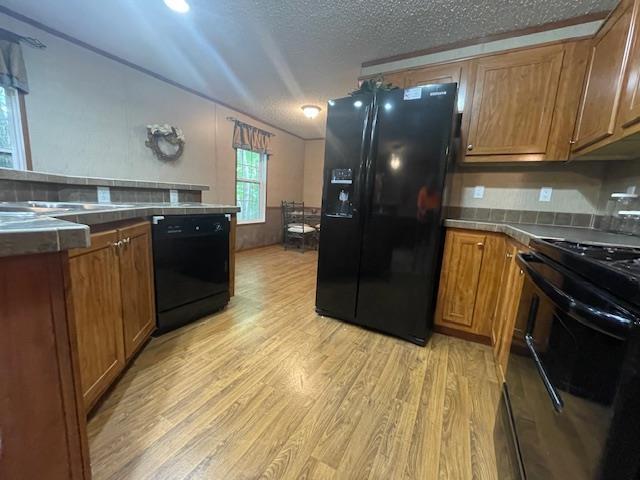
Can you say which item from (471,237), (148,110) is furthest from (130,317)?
(148,110)

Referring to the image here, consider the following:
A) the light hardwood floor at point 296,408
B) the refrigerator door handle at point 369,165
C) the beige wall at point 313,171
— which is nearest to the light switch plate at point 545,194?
the light hardwood floor at point 296,408

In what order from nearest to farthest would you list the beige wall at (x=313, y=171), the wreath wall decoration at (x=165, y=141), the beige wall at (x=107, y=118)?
1. the beige wall at (x=107, y=118)
2. the wreath wall decoration at (x=165, y=141)
3. the beige wall at (x=313, y=171)

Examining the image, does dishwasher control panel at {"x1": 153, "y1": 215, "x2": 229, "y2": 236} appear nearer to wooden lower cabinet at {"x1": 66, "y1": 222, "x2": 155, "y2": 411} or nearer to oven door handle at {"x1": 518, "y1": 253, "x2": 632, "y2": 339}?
wooden lower cabinet at {"x1": 66, "y1": 222, "x2": 155, "y2": 411}

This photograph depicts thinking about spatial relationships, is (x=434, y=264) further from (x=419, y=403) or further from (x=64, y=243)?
(x=64, y=243)

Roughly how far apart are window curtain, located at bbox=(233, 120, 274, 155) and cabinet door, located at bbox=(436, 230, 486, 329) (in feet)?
12.4

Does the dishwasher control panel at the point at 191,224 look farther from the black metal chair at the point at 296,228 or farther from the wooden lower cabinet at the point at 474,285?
the black metal chair at the point at 296,228

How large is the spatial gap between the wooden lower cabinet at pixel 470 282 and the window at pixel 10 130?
12.3ft

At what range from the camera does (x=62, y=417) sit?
602mm

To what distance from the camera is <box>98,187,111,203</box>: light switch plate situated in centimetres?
190

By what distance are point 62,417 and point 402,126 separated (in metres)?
2.06

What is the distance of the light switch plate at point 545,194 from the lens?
208 centimetres

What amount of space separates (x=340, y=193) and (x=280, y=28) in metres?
1.45

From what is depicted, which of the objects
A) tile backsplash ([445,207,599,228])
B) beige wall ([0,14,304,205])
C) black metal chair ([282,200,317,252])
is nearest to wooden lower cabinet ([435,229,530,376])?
tile backsplash ([445,207,599,228])

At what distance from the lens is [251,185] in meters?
5.03
